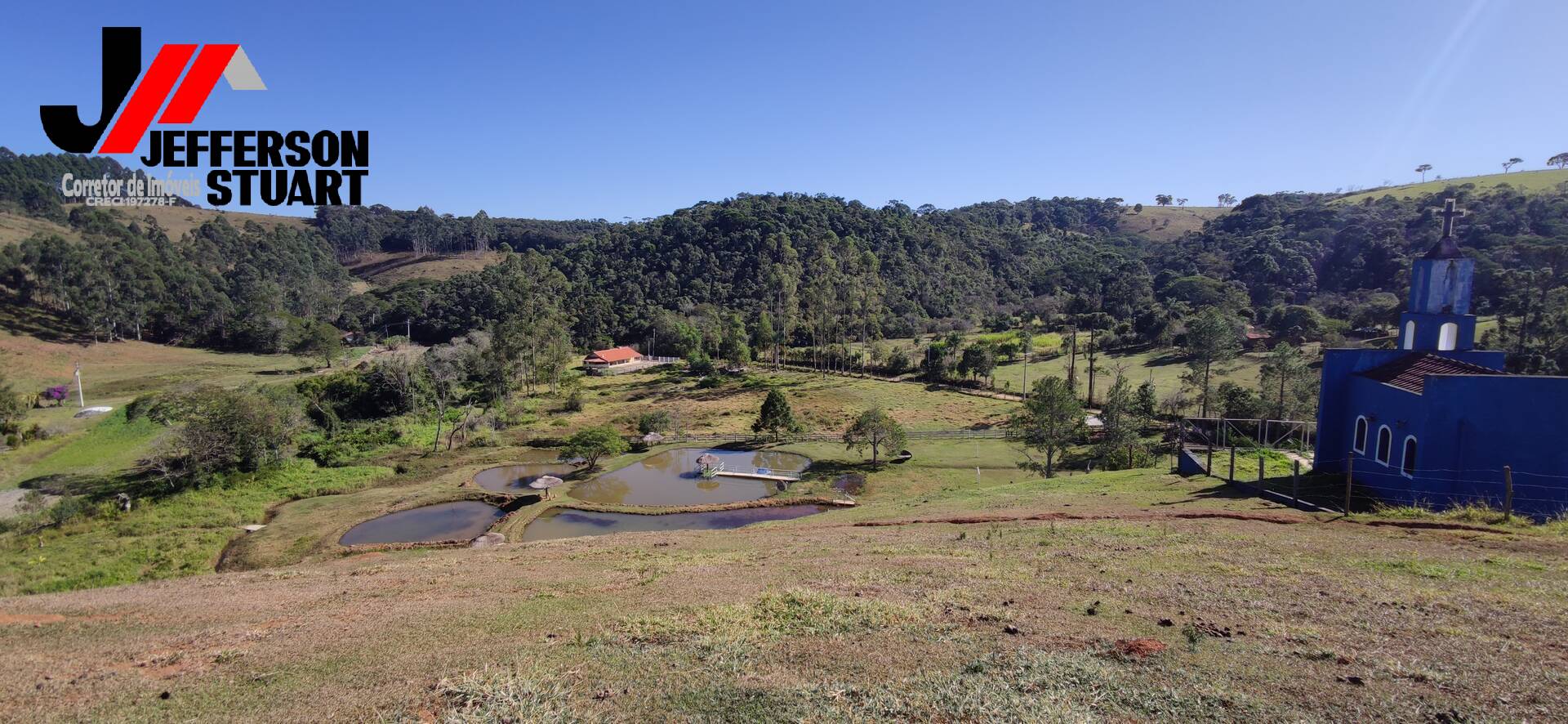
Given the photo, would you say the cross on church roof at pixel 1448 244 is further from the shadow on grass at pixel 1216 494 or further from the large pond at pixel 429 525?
the large pond at pixel 429 525

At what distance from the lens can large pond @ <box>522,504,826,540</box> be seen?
26703 mm

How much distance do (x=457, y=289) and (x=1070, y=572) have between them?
103 meters

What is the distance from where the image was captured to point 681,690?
762cm

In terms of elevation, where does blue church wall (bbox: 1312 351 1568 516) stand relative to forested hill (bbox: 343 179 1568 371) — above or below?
below

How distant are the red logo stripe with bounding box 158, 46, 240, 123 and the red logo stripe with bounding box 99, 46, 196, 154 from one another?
0.28 meters

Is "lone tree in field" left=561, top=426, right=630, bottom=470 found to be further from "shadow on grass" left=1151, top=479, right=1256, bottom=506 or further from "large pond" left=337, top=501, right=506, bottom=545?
"shadow on grass" left=1151, top=479, right=1256, bottom=506

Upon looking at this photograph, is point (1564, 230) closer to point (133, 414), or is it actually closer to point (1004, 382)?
point (1004, 382)

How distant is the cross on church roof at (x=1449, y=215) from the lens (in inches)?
794

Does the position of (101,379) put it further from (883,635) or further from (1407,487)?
(1407,487)

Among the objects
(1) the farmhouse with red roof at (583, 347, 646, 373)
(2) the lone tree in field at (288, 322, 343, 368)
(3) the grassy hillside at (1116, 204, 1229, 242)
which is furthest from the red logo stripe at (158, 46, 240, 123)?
(3) the grassy hillside at (1116, 204, 1229, 242)

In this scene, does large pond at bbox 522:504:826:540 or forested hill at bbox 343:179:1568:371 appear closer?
large pond at bbox 522:504:826:540

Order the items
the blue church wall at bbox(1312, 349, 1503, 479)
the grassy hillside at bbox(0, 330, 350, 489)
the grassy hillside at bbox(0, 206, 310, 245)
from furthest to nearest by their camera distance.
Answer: the grassy hillside at bbox(0, 206, 310, 245), the grassy hillside at bbox(0, 330, 350, 489), the blue church wall at bbox(1312, 349, 1503, 479)

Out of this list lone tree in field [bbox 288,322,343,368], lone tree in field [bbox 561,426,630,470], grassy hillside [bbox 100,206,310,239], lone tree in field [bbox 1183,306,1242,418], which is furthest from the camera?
grassy hillside [bbox 100,206,310,239]

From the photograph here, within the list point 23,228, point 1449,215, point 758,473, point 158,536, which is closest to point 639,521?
point 758,473
